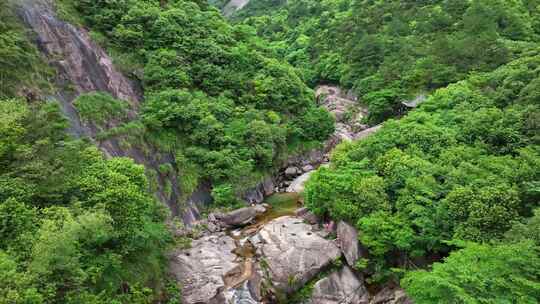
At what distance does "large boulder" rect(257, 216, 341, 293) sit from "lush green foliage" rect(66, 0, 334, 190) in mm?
7609

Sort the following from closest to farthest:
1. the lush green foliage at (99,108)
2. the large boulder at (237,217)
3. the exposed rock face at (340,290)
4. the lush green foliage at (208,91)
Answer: the exposed rock face at (340,290), the lush green foliage at (99,108), the large boulder at (237,217), the lush green foliage at (208,91)

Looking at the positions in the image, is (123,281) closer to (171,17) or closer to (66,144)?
(66,144)

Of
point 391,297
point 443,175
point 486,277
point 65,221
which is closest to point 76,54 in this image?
point 65,221

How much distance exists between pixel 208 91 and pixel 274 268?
20.9m

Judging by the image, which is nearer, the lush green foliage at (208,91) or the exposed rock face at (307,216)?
the exposed rock face at (307,216)

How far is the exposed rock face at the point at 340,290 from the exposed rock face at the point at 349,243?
0.98m

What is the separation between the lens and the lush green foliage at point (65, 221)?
12.1 m

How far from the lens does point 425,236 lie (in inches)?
717

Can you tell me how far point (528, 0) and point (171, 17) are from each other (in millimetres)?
46442

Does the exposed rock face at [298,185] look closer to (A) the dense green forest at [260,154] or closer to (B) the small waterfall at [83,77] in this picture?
(A) the dense green forest at [260,154]

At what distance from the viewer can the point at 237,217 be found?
27562 millimetres

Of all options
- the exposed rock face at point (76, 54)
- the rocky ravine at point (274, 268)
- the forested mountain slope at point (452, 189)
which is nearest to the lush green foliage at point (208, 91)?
the exposed rock face at point (76, 54)

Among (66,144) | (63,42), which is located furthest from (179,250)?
(63,42)

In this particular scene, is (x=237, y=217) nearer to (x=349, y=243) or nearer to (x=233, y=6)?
(x=349, y=243)
